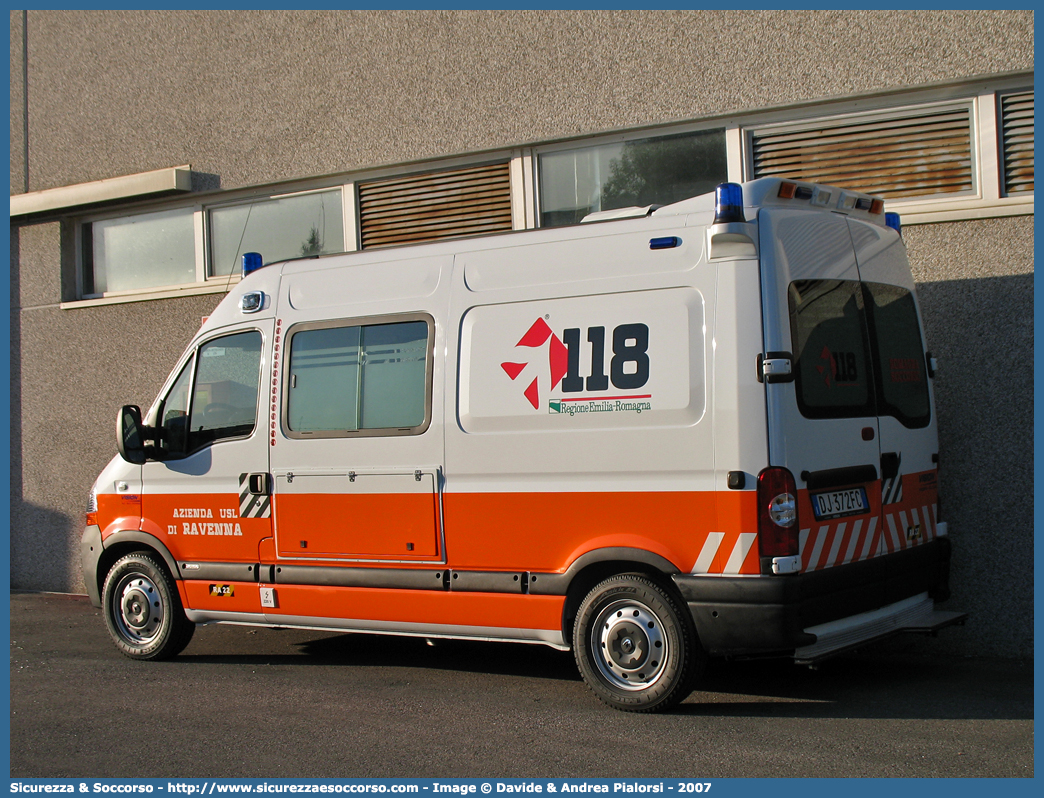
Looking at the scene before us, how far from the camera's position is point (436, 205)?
922 cm

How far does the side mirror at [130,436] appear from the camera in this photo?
7059 mm

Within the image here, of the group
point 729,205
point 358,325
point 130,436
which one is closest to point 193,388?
point 130,436

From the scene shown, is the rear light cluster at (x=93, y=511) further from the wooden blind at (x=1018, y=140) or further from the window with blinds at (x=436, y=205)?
the wooden blind at (x=1018, y=140)

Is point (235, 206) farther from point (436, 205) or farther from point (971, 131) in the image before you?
point (971, 131)

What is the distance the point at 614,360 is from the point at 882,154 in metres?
3.18

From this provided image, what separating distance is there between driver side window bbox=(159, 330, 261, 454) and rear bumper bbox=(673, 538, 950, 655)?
3.06 meters

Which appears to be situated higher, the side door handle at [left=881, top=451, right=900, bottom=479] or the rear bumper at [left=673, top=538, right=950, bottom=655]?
the side door handle at [left=881, top=451, right=900, bottom=479]

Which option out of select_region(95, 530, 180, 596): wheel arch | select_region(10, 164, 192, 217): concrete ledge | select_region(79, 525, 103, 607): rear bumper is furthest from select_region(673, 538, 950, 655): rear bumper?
select_region(10, 164, 192, 217): concrete ledge

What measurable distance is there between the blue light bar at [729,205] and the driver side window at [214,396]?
3.12 meters

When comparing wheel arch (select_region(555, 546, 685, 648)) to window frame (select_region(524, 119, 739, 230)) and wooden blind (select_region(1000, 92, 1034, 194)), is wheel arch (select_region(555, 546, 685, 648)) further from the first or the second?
wooden blind (select_region(1000, 92, 1034, 194))

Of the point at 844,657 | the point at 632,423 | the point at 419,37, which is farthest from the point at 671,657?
the point at 419,37

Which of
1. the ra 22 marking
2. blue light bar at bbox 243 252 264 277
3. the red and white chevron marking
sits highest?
blue light bar at bbox 243 252 264 277

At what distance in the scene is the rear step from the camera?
517cm

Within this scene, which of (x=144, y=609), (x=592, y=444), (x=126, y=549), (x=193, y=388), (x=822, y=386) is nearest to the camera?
(x=822, y=386)
